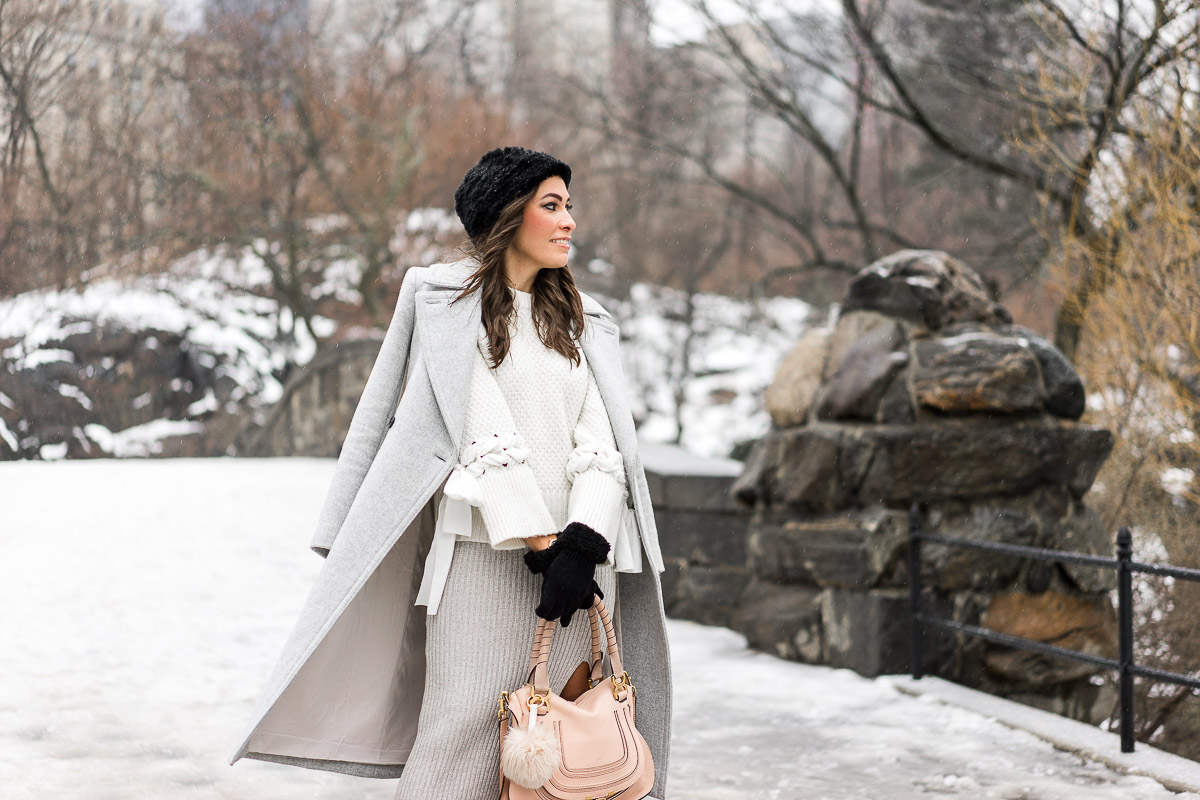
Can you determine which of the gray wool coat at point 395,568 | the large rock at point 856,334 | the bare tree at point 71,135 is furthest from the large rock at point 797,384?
the bare tree at point 71,135

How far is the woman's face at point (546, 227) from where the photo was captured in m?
2.50

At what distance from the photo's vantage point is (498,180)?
247 cm

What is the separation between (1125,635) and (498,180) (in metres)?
2.78

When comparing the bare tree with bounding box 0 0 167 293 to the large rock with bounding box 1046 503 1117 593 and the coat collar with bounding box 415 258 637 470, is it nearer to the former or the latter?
the coat collar with bounding box 415 258 637 470

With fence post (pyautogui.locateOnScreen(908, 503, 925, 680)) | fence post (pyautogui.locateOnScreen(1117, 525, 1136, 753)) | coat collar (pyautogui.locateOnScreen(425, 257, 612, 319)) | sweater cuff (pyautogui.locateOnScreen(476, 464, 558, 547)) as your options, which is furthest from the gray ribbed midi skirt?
fence post (pyautogui.locateOnScreen(908, 503, 925, 680))

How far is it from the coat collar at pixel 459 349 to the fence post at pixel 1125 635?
2.10 m

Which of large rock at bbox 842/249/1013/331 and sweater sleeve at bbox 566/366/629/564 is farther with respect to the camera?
large rock at bbox 842/249/1013/331

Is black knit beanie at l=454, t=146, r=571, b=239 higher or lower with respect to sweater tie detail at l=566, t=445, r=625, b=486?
higher

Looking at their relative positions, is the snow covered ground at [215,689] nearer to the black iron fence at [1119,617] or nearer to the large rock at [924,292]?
the black iron fence at [1119,617]

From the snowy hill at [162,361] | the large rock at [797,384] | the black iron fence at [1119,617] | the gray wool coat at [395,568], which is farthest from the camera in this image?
the snowy hill at [162,361]

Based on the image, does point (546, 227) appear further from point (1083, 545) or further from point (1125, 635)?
point (1083, 545)

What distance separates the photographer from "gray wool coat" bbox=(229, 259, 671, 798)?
94.0 inches

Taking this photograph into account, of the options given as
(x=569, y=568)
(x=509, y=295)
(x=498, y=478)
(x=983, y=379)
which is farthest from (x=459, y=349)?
(x=983, y=379)

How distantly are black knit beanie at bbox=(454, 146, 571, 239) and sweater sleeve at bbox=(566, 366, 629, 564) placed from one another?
1.60ft
